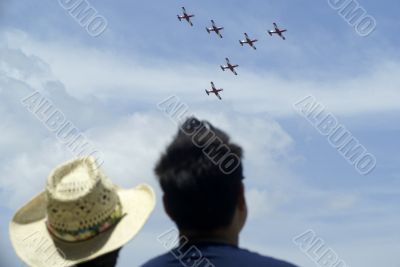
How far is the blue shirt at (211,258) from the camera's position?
3.12 meters

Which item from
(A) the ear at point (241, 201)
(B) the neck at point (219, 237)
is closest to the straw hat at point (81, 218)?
(B) the neck at point (219, 237)

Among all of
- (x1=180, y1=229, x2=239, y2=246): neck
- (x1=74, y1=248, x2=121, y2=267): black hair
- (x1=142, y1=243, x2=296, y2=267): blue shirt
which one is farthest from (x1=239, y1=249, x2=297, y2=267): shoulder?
(x1=74, y1=248, x2=121, y2=267): black hair

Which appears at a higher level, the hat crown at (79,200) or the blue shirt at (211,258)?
the blue shirt at (211,258)

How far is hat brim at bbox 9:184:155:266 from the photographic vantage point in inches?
156

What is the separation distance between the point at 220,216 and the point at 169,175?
1.27ft

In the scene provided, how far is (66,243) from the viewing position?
407 centimetres

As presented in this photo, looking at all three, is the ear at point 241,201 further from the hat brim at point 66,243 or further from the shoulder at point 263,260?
the hat brim at point 66,243

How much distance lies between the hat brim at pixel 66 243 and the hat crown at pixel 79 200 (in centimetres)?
13

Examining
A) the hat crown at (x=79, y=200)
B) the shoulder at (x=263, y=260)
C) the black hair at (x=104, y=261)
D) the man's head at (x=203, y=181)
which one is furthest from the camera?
the black hair at (x=104, y=261)

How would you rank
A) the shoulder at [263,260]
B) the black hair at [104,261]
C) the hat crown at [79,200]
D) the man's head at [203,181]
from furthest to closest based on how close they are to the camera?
the black hair at [104,261], the hat crown at [79,200], the man's head at [203,181], the shoulder at [263,260]

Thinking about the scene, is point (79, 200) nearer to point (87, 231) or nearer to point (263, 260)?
point (87, 231)

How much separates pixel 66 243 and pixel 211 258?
1.30m

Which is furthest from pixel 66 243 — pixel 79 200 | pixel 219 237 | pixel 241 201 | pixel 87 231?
pixel 241 201

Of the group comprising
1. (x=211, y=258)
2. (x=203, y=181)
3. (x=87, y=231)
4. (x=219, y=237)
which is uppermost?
(x=203, y=181)
